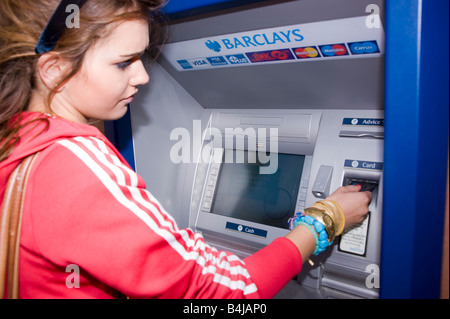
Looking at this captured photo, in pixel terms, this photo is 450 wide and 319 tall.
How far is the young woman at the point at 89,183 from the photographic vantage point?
703 mm

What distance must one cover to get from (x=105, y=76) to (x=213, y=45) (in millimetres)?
574

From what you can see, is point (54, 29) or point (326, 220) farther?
point (326, 220)

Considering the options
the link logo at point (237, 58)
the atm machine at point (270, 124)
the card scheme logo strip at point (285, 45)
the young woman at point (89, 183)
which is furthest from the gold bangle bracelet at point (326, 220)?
the link logo at point (237, 58)

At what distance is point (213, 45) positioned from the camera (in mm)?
1336

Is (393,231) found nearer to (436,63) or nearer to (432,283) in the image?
(432,283)

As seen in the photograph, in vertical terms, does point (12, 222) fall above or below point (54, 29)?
below

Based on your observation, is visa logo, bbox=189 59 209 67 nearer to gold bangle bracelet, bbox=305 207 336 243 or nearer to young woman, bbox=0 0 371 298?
young woman, bbox=0 0 371 298

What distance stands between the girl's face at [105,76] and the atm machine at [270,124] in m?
0.36

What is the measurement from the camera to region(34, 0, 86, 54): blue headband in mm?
769

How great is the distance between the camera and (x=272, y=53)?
48.8 inches

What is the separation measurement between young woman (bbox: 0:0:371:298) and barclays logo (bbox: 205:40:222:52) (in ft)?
1.15

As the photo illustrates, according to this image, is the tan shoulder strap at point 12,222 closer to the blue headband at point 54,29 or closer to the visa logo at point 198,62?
the blue headband at point 54,29

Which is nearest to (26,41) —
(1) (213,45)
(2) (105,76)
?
(2) (105,76)

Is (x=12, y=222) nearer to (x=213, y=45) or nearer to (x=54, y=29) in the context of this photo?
(x=54, y=29)
